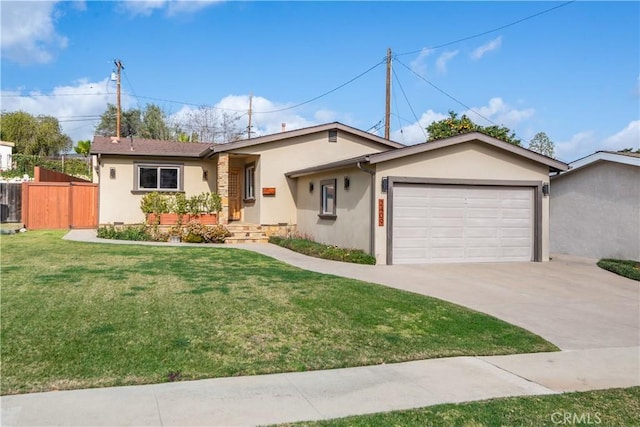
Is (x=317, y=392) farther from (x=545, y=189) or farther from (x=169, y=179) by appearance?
(x=169, y=179)

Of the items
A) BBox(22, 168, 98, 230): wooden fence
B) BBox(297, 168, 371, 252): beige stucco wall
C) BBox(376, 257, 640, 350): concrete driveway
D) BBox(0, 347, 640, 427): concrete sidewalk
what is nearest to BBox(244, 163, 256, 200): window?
BBox(297, 168, 371, 252): beige stucco wall

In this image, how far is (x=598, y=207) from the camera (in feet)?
47.9

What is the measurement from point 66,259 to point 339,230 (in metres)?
7.36

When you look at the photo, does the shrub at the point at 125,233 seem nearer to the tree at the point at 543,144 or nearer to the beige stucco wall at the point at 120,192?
the beige stucco wall at the point at 120,192

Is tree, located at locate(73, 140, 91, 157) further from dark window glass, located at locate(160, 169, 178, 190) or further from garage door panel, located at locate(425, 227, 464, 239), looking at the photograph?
garage door panel, located at locate(425, 227, 464, 239)

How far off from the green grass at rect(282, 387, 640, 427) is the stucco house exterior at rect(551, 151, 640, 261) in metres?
10.8

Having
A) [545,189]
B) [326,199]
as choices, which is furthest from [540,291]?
[326,199]

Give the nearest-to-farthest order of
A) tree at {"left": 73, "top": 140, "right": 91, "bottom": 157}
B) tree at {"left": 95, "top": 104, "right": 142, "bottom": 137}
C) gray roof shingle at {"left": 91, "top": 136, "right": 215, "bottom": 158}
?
gray roof shingle at {"left": 91, "top": 136, "right": 215, "bottom": 158} → tree at {"left": 73, "top": 140, "right": 91, "bottom": 157} → tree at {"left": 95, "top": 104, "right": 142, "bottom": 137}

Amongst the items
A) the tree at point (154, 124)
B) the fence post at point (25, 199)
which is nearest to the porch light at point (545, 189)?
the fence post at point (25, 199)

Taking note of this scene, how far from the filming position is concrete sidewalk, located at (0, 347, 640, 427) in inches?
153

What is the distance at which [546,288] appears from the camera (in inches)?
395

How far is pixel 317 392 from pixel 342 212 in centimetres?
1042

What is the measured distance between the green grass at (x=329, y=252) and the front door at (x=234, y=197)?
5.53 m

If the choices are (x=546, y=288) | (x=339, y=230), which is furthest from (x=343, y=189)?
(x=546, y=288)
